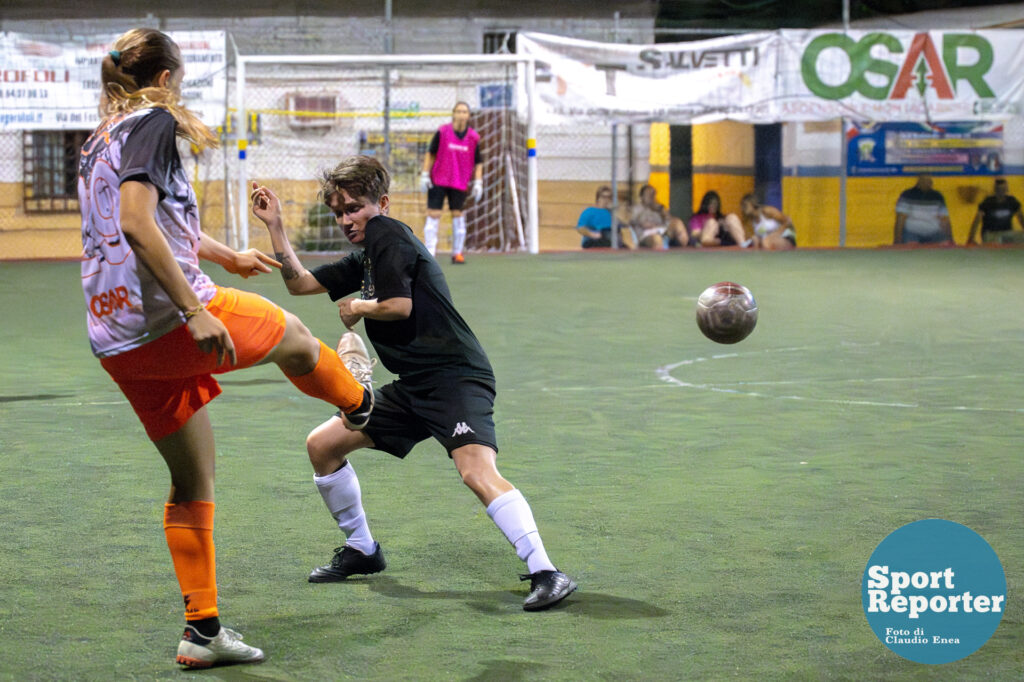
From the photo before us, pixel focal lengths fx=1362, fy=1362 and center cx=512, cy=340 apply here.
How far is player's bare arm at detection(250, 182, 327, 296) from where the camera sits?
450 cm

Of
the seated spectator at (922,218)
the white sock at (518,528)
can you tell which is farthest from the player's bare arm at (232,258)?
the seated spectator at (922,218)

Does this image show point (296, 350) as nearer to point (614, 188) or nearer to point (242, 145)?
point (242, 145)

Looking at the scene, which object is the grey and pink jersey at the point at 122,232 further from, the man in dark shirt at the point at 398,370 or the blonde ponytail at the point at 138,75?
the man in dark shirt at the point at 398,370

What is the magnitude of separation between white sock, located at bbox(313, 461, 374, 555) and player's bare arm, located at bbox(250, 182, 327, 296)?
0.67 metres

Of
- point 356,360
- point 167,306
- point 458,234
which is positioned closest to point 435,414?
point 356,360

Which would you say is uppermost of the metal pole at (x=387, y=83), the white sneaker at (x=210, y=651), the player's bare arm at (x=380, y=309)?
the metal pole at (x=387, y=83)

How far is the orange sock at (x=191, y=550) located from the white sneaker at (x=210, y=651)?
71 mm

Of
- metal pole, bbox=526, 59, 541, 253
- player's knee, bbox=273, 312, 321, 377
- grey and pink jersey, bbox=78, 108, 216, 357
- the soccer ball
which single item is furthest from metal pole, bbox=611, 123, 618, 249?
grey and pink jersey, bbox=78, 108, 216, 357

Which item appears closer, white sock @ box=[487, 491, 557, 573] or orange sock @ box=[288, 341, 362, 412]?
orange sock @ box=[288, 341, 362, 412]

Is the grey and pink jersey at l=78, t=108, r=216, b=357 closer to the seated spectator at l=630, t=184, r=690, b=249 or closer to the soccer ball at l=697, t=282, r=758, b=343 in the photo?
the soccer ball at l=697, t=282, r=758, b=343

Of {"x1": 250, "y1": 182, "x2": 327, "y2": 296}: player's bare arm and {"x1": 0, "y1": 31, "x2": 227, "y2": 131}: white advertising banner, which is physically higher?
{"x1": 0, "y1": 31, "x2": 227, "y2": 131}: white advertising banner

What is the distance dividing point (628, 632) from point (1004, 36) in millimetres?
20838

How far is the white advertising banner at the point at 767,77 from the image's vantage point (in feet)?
71.6

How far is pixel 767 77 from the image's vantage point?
72.9 ft
